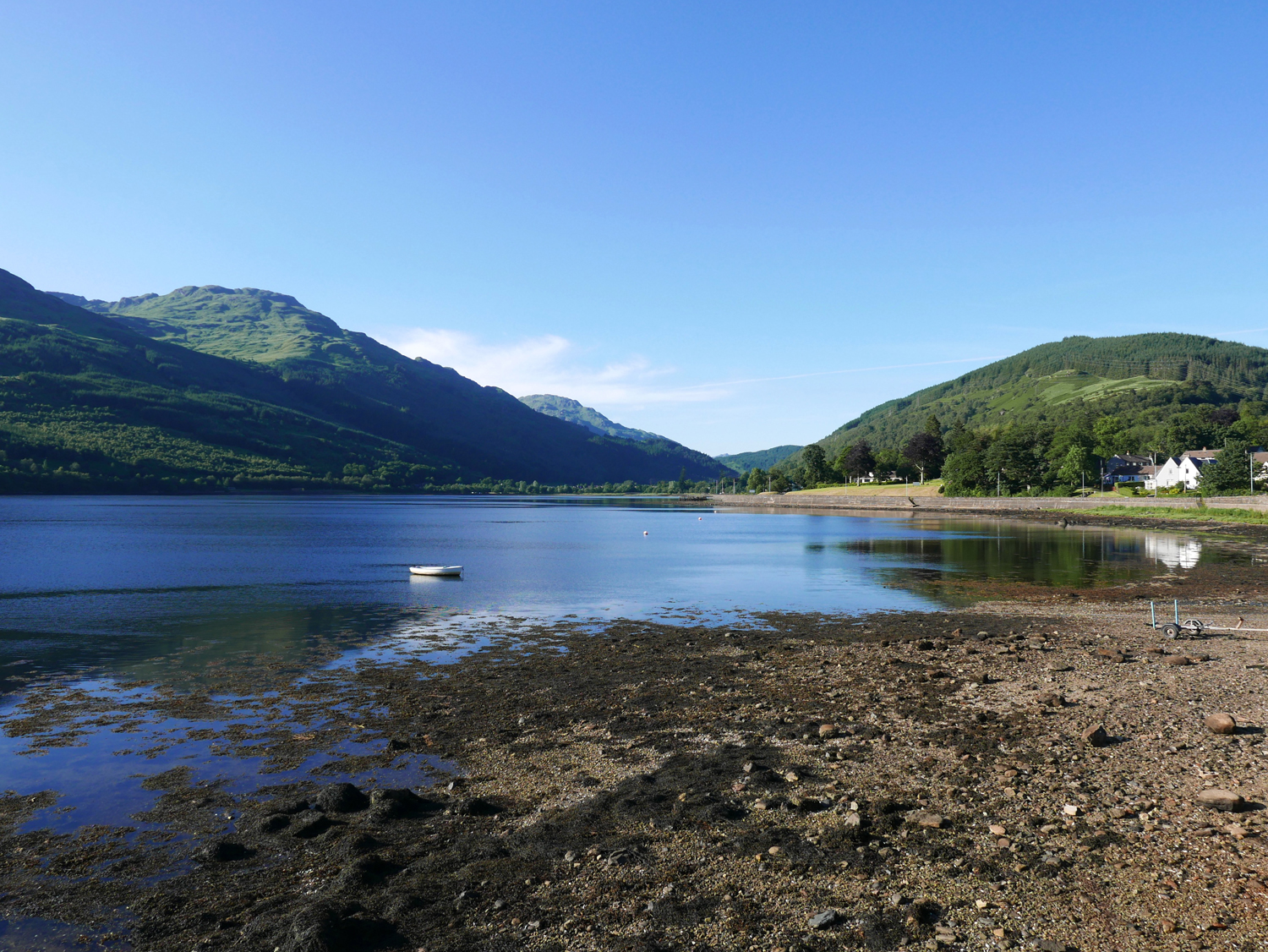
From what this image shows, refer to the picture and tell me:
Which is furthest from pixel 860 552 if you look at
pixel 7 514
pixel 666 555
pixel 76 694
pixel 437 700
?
pixel 7 514

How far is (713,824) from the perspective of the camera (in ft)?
35.7

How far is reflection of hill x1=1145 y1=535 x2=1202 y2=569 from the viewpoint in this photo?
170ft

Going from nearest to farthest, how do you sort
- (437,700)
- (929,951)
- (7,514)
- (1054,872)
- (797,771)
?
(929,951)
(1054,872)
(797,771)
(437,700)
(7,514)

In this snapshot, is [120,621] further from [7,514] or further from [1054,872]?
[7,514]

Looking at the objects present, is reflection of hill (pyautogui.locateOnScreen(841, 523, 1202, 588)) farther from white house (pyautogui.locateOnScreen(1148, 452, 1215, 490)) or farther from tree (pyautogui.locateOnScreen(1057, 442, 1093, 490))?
white house (pyautogui.locateOnScreen(1148, 452, 1215, 490))

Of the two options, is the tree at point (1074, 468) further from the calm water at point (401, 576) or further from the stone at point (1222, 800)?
the stone at point (1222, 800)

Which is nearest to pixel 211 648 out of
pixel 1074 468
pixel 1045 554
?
pixel 1045 554

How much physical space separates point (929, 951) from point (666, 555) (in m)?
59.4

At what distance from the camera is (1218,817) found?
33.5 ft

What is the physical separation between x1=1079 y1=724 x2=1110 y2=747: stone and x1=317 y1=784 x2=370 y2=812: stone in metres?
13.0

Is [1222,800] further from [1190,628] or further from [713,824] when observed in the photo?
[1190,628]

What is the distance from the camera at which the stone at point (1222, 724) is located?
13.6 m

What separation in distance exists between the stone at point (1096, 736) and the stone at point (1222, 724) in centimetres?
202

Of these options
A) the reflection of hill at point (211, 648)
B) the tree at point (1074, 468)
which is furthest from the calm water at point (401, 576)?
the tree at point (1074, 468)
